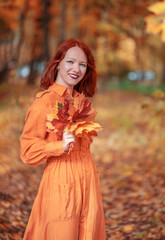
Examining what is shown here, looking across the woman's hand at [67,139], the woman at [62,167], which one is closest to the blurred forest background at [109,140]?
the woman at [62,167]

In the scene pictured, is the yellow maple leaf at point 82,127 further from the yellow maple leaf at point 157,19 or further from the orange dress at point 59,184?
the yellow maple leaf at point 157,19

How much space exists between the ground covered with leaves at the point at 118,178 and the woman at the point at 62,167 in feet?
3.93

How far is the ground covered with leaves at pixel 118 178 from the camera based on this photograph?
131 inches

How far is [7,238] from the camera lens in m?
2.80

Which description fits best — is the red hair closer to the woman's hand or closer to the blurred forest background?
the woman's hand

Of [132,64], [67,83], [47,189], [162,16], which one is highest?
[132,64]

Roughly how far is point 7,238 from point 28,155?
4.65 feet

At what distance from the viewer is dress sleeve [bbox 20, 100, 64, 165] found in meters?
1.79

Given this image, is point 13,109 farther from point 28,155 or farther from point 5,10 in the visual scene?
point 28,155

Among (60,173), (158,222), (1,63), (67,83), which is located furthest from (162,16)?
(1,63)

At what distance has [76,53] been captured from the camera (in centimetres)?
A: 196

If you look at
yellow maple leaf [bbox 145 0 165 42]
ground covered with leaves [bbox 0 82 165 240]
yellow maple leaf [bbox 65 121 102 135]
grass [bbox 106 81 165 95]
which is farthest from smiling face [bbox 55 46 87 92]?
grass [bbox 106 81 165 95]

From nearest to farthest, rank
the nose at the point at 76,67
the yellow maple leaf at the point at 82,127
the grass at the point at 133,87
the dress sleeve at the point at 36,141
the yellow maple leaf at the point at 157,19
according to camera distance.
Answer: the yellow maple leaf at the point at 82,127
the dress sleeve at the point at 36,141
the nose at the point at 76,67
the yellow maple leaf at the point at 157,19
the grass at the point at 133,87

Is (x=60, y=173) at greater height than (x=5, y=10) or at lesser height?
lesser
